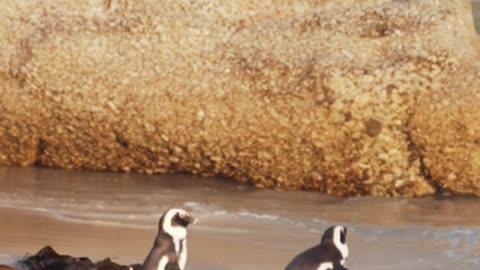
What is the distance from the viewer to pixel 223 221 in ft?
30.2

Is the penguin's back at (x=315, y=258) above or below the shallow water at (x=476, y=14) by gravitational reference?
below

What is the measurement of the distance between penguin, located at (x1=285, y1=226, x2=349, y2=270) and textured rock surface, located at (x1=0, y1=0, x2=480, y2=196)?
2.35 meters

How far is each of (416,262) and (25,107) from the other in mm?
3621

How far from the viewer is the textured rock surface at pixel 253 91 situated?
984 cm

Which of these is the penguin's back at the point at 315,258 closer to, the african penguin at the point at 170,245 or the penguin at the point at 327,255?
the penguin at the point at 327,255

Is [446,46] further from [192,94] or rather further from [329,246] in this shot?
[329,246]

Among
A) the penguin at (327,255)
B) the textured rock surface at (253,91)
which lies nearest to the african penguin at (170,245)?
the penguin at (327,255)

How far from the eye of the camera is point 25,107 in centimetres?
1043

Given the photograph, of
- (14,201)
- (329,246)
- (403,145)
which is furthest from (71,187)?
(329,246)

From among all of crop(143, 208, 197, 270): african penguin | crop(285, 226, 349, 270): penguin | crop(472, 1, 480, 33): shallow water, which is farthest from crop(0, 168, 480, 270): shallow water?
crop(472, 1, 480, 33): shallow water

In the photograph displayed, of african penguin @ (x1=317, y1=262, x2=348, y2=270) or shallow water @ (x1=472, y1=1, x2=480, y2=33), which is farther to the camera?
shallow water @ (x1=472, y1=1, x2=480, y2=33)

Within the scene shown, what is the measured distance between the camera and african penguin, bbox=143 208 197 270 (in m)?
7.38

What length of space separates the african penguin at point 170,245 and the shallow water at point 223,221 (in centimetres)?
33

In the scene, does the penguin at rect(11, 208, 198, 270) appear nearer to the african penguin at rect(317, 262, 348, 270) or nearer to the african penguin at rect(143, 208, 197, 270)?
the african penguin at rect(143, 208, 197, 270)
